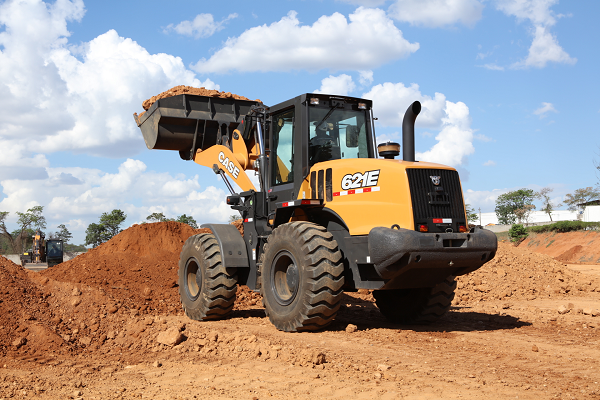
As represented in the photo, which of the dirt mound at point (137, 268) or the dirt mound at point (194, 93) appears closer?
the dirt mound at point (137, 268)

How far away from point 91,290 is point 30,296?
3.21 ft

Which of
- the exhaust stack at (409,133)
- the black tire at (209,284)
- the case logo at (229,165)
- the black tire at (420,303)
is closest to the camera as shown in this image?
the exhaust stack at (409,133)

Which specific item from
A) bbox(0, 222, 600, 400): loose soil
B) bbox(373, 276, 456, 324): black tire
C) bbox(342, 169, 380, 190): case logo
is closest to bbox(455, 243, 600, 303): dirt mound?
bbox(0, 222, 600, 400): loose soil

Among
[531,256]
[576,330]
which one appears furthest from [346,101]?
[531,256]

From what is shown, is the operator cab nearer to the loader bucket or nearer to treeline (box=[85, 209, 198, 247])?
the loader bucket

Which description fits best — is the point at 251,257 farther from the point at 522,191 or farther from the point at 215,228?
the point at 522,191

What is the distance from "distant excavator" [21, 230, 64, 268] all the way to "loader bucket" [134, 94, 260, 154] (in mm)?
27605

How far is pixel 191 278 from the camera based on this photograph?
10617 millimetres

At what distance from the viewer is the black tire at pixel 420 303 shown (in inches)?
357

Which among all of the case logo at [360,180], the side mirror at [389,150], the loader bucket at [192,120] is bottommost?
the case logo at [360,180]

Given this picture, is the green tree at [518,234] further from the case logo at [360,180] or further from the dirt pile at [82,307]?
the case logo at [360,180]

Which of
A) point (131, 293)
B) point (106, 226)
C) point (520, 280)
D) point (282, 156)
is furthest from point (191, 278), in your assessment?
point (106, 226)

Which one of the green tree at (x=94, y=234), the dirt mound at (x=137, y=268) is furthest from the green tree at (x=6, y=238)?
the dirt mound at (x=137, y=268)

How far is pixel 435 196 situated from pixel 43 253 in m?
37.2
